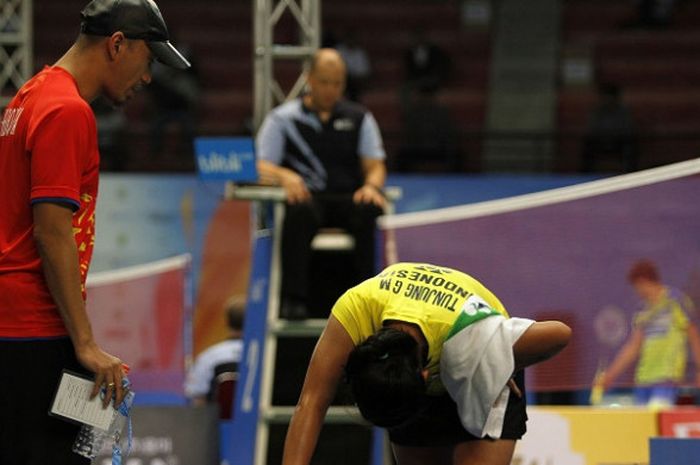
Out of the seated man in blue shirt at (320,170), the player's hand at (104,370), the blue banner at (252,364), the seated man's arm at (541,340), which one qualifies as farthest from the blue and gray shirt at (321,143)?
the player's hand at (104,370)

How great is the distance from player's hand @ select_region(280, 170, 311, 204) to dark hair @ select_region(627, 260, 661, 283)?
1.77m

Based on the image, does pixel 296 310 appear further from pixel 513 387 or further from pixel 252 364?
pixel 513 387

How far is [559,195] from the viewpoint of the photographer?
8617 mm

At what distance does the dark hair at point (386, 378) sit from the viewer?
400 cm

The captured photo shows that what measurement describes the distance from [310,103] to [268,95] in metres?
1.78

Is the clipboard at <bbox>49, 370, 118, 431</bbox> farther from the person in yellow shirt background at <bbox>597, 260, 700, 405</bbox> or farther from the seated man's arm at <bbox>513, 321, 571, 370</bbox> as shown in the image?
the person in yellow shirt background at <bbox>597, 260, 700, 405</bbox>

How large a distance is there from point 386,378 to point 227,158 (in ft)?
14.7

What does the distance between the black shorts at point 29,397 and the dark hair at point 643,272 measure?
503 centimetres

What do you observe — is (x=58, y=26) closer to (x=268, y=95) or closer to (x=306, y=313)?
(x=268, y=95)

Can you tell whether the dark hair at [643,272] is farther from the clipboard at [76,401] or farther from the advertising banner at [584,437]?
the clipboard at [76,401]

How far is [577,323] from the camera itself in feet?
27.3

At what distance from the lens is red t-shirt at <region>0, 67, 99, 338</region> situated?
3.64 meters

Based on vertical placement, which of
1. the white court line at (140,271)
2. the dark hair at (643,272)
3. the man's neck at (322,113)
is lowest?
the white court line at (140,271)

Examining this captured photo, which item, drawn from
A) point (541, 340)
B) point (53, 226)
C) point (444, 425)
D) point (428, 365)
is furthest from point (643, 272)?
point (53, 226)
